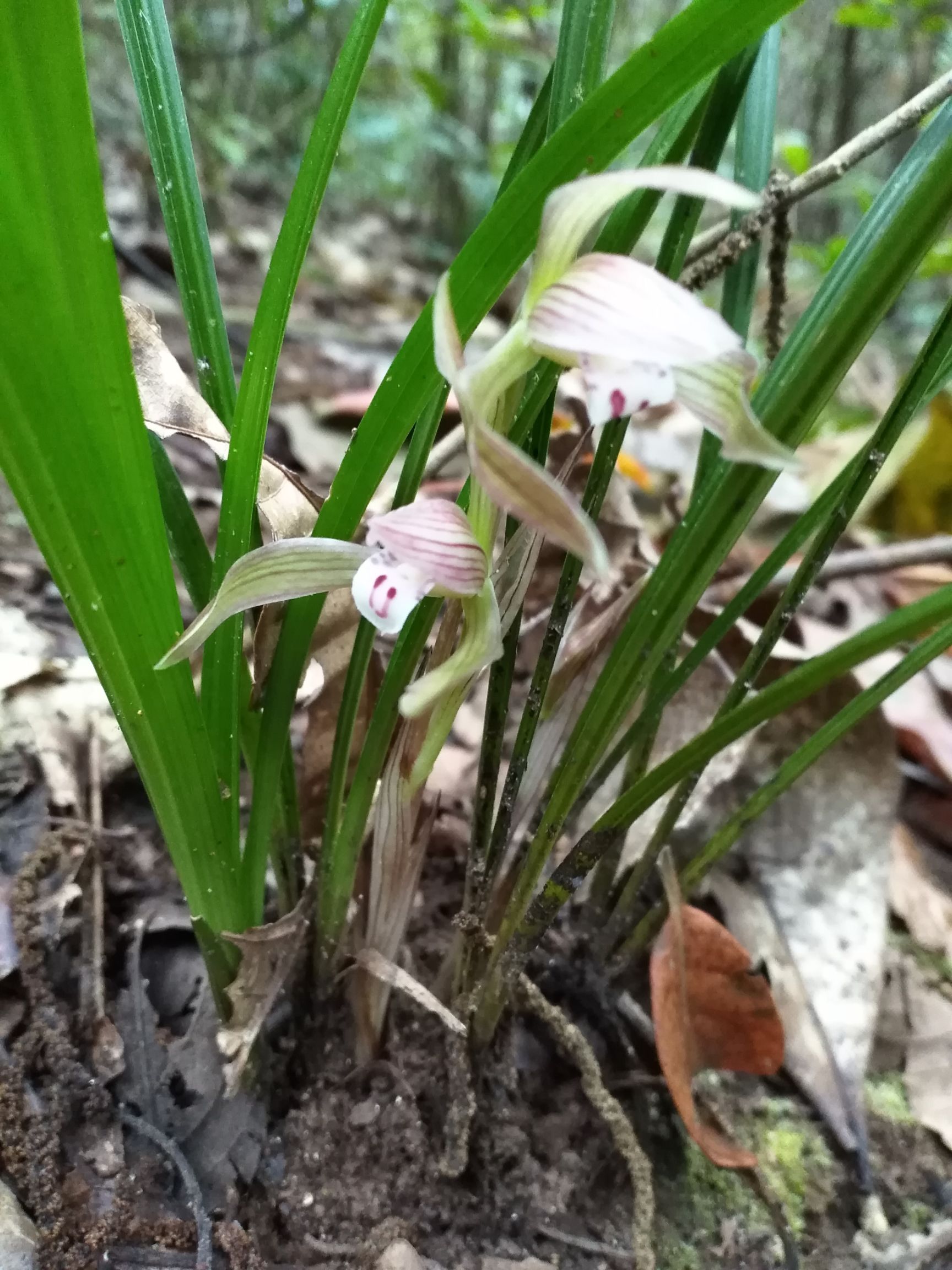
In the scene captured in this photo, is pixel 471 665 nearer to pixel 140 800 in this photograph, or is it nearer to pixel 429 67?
pixel 140 800

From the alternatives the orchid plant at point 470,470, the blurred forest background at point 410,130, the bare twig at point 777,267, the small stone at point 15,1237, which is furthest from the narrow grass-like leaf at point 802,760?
the blurred forest background at point 410,130

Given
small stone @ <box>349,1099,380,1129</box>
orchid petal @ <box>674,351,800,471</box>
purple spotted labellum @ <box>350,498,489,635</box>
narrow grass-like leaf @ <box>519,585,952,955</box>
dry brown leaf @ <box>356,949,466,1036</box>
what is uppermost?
orchid petal @ <box>674,351,800,471</box>

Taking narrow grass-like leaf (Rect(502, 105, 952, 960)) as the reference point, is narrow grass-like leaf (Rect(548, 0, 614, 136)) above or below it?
above

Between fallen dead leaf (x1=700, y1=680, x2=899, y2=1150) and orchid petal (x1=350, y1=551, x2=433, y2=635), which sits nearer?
orchid petal (x1=350, y1=551, x2=433, y2=635)

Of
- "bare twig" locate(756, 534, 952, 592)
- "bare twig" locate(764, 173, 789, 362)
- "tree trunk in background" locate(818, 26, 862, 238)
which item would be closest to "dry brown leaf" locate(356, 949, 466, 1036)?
"bare twig" locate(764, 173, 789, 362)

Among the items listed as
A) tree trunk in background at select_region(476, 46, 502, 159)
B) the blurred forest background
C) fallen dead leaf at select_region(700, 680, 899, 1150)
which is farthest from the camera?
tree trunk in background at select_region(476, 46, 502, 159)

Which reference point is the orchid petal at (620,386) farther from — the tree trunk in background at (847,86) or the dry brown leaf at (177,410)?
the tree trunk in background at (847,86)

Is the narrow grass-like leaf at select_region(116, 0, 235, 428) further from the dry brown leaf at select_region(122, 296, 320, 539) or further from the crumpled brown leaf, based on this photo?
the crumpled brown leaf

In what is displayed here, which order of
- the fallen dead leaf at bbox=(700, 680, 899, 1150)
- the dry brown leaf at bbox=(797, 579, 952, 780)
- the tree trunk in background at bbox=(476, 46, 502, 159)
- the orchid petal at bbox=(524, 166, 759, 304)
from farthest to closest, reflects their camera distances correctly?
1. the tree trunk in background at bbox=(476, 46, 502, 159)
2. the dry brown leaf at bbox=(797, 579, 952, 780)
3. the fallen dead leaf at bbox=(700, 680, 899, 1150)
4. the orchid petal at bbox=(524, 166, 759, 304)
